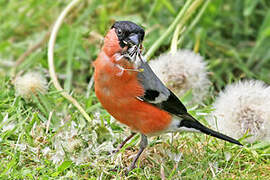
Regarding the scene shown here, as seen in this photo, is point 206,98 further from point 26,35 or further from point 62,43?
point 26,35

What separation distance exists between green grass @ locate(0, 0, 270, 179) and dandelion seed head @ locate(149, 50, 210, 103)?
0.18 metres

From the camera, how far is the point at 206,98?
3.77 metres

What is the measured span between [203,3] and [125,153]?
195cm

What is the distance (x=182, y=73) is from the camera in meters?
3.58

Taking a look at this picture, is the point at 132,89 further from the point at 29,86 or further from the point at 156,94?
the point at 29,86

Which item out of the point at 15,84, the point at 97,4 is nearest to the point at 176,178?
the point at 15,84

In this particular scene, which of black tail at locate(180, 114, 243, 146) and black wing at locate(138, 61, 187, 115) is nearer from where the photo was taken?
black wing at locate(138, 61, 187, 115)

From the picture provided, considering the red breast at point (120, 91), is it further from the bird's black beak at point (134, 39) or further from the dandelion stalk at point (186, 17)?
the dandelion stalk at point (186, 17)

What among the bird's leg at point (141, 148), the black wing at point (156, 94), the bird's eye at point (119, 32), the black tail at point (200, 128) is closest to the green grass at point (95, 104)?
the bird's leg at point (141, 148)

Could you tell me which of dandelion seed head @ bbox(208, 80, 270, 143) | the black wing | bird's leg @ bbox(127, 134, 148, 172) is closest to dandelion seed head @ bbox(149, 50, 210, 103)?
dandelion seed head @ bbox(208, 80, 270, 143)

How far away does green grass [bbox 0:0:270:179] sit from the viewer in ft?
8.96

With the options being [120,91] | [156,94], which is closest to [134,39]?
[120,91]

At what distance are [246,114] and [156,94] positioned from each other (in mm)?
831

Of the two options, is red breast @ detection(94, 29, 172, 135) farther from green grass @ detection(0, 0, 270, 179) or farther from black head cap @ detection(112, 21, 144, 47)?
green grass @ detection(0, 0, 270, 179)
